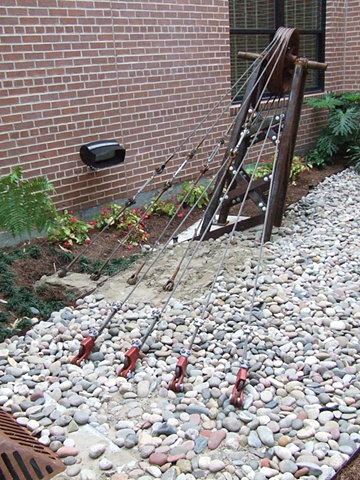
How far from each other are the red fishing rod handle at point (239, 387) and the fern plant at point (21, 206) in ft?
6.18

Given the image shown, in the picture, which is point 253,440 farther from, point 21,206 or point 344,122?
point 344,122

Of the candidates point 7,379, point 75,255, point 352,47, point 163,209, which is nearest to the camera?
point 7,379

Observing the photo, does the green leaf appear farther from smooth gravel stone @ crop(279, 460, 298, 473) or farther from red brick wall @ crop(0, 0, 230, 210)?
smooth gravel stone @ crop(279, 460, 298, 473)

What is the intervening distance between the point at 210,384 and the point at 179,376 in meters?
0.16

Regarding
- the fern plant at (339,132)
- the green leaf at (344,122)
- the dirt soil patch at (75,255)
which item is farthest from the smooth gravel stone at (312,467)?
the green leaf at (344,122)

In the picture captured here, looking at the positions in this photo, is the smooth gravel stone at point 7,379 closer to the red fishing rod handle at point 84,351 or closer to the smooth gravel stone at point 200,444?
the red fishing rod handle at point 84,351

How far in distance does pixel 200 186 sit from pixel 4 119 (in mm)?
2350

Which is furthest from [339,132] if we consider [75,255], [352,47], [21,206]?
[21,206]

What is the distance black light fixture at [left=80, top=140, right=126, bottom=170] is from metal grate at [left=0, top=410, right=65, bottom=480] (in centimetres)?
308

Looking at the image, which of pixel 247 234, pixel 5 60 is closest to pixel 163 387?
pixel 247 234

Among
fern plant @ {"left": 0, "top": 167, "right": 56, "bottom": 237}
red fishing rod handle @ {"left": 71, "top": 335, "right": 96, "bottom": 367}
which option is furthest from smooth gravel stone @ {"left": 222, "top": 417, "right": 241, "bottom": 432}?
fern plant @ {"left": 0, "top": 167, "right": 56, "bottom": 237}

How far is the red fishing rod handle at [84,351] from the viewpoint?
281cm

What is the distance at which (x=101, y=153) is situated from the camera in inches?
189

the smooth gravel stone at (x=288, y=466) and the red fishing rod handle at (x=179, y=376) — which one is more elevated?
the red fishing rod handle at (x=179, y=376)
